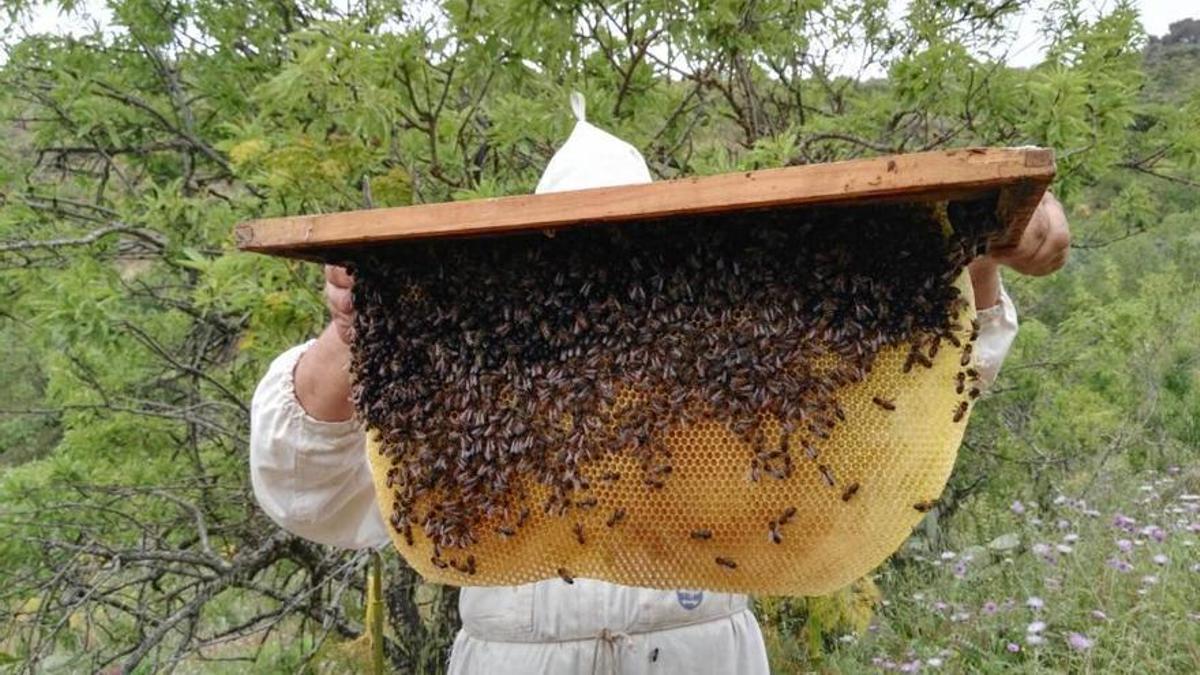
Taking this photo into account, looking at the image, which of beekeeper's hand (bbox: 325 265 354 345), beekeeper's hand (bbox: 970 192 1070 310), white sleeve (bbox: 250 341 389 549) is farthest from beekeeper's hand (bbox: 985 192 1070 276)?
white sleeve (bbox: 250 341 389 549)

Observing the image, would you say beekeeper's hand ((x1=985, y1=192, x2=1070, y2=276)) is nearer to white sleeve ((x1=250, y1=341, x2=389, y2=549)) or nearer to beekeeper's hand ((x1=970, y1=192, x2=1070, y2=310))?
beekeeper's hand ((x1=970, y1=192, x2=1070, y2=310))

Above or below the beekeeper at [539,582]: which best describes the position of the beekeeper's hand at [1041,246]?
above

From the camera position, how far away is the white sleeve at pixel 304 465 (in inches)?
91.2

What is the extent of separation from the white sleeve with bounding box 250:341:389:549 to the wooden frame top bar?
66 centimetres

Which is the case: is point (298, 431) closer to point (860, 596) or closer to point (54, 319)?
point (54, 319)

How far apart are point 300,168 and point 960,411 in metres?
2.51

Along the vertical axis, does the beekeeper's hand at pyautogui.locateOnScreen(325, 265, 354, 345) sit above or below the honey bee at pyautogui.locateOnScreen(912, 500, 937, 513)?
above

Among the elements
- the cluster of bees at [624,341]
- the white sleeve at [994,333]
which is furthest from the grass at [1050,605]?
the cluster of bees at [624,341]

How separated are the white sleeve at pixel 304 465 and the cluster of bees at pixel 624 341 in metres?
0.46

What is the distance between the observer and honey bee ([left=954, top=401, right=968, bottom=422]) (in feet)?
5.76

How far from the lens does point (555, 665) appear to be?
2678 millimetres

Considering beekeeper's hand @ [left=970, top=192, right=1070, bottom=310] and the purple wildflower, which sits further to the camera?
the purple wildflower

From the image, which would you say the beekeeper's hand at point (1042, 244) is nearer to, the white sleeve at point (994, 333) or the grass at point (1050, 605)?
the white sleeve at point (994, 333)

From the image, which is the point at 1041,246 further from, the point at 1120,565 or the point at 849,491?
the point at 1120,565
